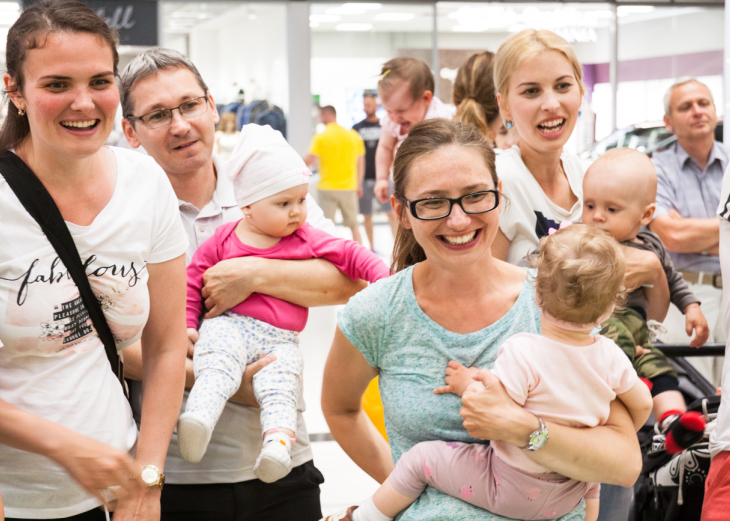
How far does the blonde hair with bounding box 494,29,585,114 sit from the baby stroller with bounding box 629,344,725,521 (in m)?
1.07

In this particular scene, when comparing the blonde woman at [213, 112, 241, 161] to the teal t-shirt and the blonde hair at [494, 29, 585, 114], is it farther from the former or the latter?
the teal t-shirt

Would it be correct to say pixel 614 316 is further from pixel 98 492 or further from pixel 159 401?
pixel 98 492

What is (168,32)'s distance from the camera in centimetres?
1147

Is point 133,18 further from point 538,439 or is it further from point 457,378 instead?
point 538,439

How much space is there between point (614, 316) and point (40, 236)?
1810mm

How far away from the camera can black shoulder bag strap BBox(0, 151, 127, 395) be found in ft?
5.29

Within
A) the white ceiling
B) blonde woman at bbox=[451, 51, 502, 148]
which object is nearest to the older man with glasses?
blonde woman at bbox=[451, 51, 502, 148]

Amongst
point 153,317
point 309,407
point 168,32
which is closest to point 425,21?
point 168,32

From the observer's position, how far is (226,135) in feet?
36.7

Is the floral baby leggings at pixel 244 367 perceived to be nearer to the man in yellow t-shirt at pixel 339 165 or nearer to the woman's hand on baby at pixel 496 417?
the woman's hand on baby at pixel 496 417

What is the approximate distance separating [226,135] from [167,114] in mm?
9226

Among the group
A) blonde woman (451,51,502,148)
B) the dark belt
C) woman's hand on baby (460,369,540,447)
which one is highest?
blonde woman (451,51,502,148)

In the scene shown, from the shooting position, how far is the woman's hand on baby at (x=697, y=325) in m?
2.71

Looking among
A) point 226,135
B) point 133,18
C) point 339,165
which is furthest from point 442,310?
point 133,18
